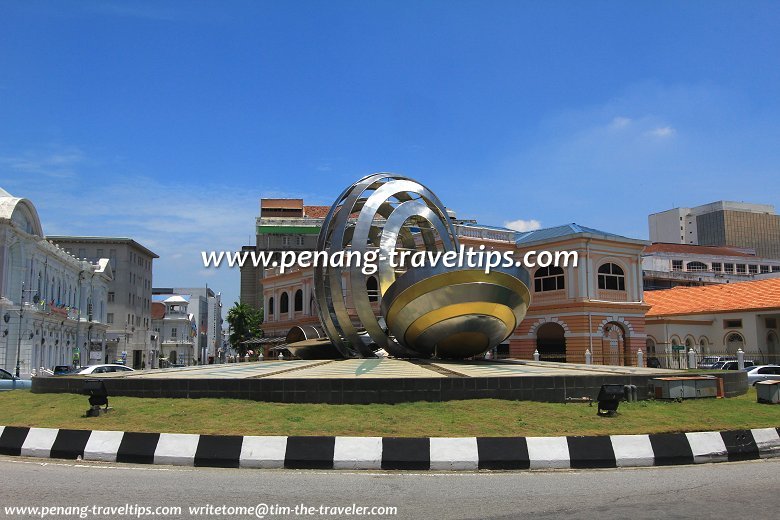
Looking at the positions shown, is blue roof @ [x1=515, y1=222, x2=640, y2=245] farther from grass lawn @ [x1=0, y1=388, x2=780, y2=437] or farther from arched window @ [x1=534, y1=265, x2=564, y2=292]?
grass lawn @ [x1=0, y1=388, x2=780, y2=437]

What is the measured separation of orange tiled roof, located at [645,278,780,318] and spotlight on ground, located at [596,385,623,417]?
38.3 metres

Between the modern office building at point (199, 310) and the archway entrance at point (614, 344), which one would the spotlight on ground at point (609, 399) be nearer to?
the archway entrance at point (614, 344)

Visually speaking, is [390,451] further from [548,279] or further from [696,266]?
[696,266]

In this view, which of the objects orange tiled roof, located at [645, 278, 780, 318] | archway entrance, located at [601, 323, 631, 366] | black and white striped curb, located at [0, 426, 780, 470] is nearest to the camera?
black and white striped curb, located at [0, 426, 780, 470]

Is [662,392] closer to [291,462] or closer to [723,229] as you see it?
[291,462]

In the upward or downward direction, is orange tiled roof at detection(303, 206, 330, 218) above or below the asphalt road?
above

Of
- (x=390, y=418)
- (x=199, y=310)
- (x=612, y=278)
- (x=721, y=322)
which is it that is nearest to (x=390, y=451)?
(x=390, y=418)

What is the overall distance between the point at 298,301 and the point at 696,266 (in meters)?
54.9

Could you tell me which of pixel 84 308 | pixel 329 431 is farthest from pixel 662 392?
pixel 84 308

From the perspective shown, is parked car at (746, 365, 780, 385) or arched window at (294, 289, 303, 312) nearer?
parked car at (746, 365, 780, 385)

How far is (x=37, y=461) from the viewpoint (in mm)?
12234

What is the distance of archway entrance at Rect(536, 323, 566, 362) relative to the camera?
163ft

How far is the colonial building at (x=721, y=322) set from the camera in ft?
162

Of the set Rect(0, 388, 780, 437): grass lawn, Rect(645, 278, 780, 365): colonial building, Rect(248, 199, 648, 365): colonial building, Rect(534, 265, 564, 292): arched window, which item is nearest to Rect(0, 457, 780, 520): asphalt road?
Rect(0, 388, 780, 437): grass lawn
